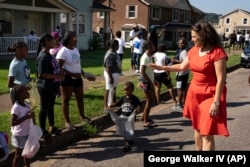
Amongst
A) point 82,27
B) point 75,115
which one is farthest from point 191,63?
point 82,27

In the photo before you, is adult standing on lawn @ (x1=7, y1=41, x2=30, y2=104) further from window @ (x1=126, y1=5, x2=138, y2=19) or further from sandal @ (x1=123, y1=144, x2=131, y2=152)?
window @ (x1=126, y1=5, x2=138, y2=19)

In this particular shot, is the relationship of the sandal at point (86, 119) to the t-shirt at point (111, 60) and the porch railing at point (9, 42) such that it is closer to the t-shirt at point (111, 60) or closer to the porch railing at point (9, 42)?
the t-shirt at point (111, 60)

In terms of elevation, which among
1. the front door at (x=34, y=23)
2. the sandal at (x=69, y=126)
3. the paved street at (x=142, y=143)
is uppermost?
the front door at (x=34, y=23)

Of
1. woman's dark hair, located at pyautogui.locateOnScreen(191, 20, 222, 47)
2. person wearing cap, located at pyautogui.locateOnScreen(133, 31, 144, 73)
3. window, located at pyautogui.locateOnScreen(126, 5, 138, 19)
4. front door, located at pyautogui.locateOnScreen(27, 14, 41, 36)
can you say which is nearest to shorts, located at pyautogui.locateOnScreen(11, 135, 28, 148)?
woman's dark hair, located at pyautogui.locateOnScreen(191, 20, 222, 47)

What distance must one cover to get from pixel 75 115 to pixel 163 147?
205 cm

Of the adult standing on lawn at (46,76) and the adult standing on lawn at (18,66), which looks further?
the adult standing on lawn at (46,76)

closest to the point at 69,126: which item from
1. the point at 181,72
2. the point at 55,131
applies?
the point at 55,131

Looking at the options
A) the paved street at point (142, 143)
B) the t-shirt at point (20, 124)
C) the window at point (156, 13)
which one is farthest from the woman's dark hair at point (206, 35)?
the window at point (156, 13)

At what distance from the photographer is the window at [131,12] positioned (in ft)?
135

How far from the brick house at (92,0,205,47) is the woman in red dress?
110 feet

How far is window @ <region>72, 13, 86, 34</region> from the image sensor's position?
26734 mm

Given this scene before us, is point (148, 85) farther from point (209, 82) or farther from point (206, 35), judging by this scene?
point (206, 35)

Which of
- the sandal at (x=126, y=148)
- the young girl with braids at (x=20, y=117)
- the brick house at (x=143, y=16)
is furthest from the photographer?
the brick house at (x=143, y=16)

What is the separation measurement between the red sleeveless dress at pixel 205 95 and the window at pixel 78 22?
2270 centimetres
